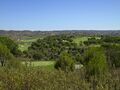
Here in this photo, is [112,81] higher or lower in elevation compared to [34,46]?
higher

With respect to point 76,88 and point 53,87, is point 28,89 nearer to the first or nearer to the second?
point 53,87

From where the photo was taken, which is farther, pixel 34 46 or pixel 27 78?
pixel 34 46

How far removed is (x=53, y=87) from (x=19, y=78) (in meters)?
0.52

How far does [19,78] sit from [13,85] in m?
0.25

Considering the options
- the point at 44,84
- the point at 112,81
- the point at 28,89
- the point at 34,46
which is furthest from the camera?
the point at 34,46

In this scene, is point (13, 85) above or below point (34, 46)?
above

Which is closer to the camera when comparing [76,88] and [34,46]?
[76,88]

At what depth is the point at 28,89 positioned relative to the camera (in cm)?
390

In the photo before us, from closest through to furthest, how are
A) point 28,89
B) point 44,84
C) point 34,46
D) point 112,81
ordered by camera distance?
1. point 28,89
2. point 44,84
3. point 112,81
4. point 34,46

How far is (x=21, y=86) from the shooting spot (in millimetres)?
3971

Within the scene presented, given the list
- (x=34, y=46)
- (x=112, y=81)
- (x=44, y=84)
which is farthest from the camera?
(x=34, y=46)

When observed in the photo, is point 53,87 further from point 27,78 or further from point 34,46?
point 34,46

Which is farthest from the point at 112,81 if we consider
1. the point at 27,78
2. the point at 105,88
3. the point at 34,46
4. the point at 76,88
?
the point at 34,46

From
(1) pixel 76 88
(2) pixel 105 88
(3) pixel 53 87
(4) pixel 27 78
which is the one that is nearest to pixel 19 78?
(4) pixel 27 78
